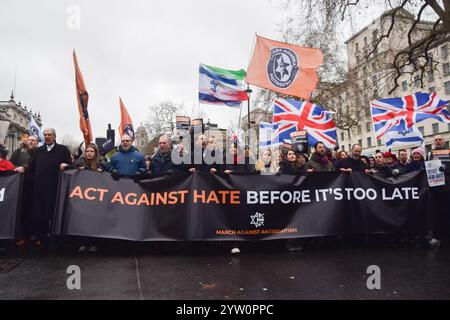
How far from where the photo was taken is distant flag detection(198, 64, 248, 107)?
30.6 ft

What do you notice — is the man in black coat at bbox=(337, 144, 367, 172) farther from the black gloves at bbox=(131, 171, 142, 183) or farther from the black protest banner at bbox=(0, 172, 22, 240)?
the black protest banner at bbox=(0, 172, 22, 240)

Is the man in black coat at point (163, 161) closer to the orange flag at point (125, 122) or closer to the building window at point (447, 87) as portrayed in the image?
the orange flag at point (125, 122)

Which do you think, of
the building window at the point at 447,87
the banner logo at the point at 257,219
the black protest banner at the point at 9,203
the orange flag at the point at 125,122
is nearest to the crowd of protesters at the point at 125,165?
the black protest banner at the point at 9,203

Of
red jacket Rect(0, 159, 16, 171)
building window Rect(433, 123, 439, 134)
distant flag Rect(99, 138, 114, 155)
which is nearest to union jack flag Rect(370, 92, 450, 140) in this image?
distant flag Rect(99, 138, 114, 155)

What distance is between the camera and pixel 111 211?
5312 mm

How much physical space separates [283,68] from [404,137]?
3.40 meters

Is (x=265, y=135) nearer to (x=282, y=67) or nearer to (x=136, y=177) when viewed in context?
(x=282, y=67)

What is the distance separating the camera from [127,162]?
5.84 metres

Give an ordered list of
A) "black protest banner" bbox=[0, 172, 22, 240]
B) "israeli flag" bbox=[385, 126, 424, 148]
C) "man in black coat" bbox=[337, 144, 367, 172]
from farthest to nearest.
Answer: "israeli flag" bbox=[385, 126, 424, 148] < "man in black coat" bbox=[337, 144, 367, 172] < "black protest banner" bbox=[0, 172, 22, 240]

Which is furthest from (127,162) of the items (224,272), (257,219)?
(224,272)

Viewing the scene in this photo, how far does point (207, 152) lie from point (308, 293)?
10.6 feet

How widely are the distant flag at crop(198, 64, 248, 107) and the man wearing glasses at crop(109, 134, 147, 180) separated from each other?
378 cm

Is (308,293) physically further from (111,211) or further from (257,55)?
(257,55)
